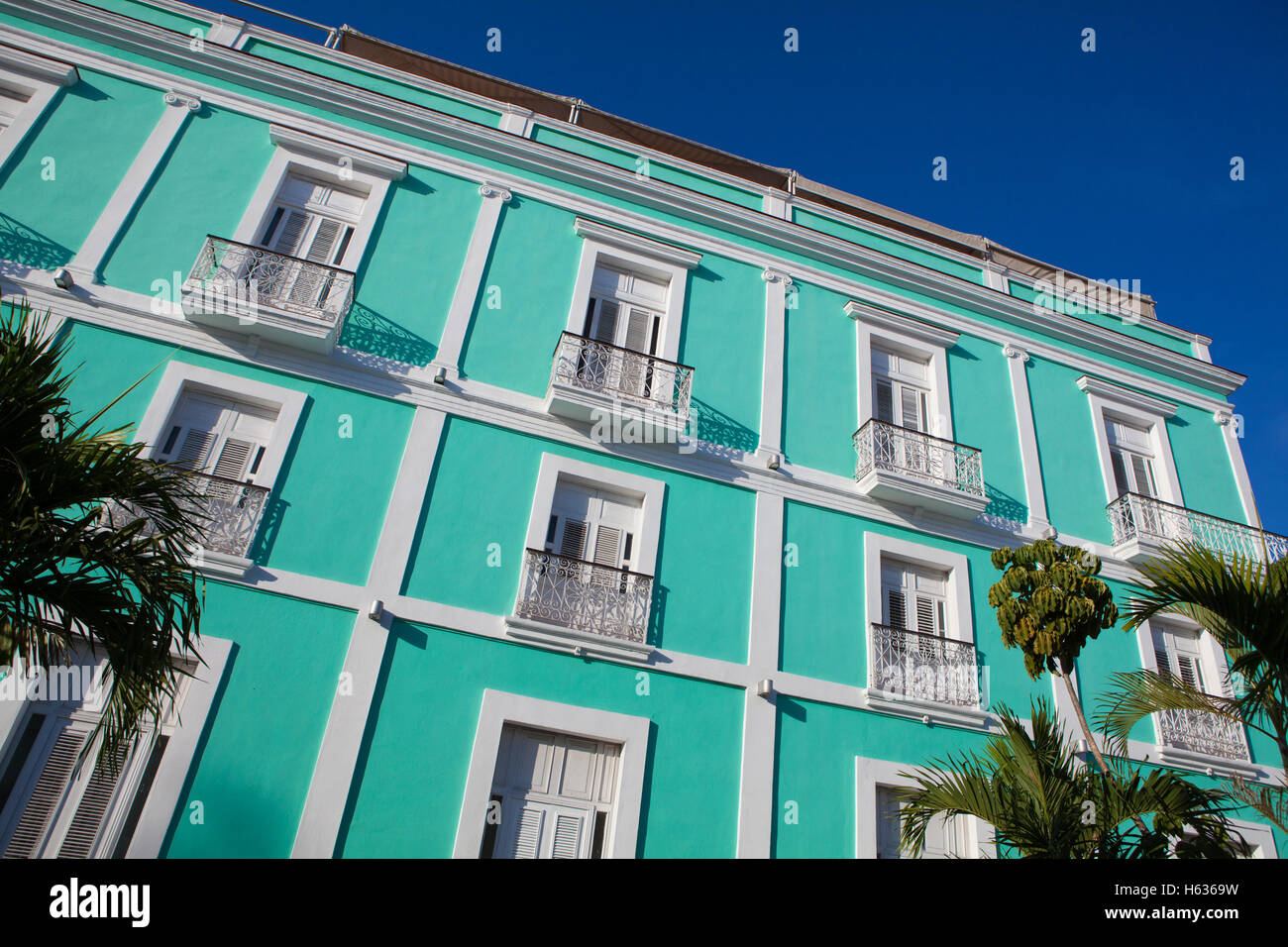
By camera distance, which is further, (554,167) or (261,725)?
(554,167)

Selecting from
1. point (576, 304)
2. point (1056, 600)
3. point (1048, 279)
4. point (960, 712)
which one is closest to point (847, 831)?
point (960, 712)

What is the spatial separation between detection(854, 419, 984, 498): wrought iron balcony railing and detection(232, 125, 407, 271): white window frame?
6639 mm

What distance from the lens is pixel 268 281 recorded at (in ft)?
29.4

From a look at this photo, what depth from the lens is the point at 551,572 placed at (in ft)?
27.6

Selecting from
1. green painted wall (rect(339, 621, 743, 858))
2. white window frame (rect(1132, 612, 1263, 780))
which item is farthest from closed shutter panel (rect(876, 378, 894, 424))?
green painted wall (rect(339, 621, 743, 858))

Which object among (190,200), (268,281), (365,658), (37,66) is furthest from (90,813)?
(37,66)

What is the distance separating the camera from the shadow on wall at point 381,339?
9.16 metres

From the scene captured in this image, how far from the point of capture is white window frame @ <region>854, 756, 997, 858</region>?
8.05 m

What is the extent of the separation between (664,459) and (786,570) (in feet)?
6.21

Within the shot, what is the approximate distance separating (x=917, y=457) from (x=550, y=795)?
6138mm

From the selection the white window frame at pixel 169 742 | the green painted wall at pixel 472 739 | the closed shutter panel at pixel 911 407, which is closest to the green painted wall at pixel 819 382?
the closed shutter panel at pixel 911 407

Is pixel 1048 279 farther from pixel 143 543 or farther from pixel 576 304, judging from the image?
pixel 143 543

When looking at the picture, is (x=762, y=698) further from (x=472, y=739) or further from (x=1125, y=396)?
(x=1125, y=396)

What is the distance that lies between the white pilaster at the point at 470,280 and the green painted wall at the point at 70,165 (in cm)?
397
